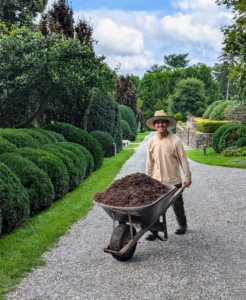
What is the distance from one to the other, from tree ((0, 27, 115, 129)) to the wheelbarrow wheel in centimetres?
802

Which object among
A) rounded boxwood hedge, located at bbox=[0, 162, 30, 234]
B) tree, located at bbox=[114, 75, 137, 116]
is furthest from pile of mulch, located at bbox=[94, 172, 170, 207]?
tree, located at bbox=[114, 75, 137, 116]

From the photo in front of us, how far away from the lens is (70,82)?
490 inches

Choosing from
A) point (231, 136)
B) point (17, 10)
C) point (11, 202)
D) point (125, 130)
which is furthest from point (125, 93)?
point (11, 202)

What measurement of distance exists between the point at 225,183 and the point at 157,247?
6.04m

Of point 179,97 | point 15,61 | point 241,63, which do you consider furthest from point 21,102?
point 179,97

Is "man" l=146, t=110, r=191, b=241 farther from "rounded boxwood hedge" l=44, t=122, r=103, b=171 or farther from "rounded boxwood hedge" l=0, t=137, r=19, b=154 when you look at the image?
"rounded boxwood hedge" l=44, t=122, r=103, b=171

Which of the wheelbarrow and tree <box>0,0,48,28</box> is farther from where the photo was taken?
tree <box>0,0,48,28</box>

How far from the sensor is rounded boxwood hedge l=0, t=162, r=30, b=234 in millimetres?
5875

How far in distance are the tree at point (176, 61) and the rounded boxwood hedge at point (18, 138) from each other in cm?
7439

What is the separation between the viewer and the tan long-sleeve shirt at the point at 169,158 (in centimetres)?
532

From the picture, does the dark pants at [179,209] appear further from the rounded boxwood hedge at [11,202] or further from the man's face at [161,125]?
the rounded boxwood hedge at [11,202]

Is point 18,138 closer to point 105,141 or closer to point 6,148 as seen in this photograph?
point 6,148

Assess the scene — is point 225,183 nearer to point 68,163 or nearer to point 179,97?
point 68,163

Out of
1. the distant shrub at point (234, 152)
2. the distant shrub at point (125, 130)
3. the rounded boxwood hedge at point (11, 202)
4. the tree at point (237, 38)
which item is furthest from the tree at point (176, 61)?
the rounded boxwood hedge at point (11, 202)
